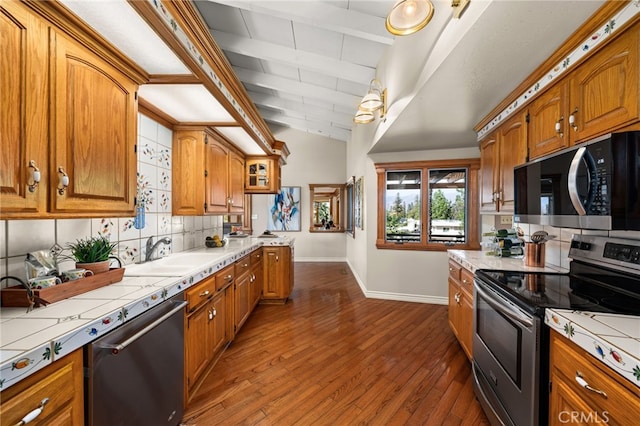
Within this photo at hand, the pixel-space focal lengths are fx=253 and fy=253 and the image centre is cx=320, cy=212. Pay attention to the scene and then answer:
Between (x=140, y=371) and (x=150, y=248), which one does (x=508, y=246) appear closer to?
(x=140, y=371)

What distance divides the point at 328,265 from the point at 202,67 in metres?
5.08

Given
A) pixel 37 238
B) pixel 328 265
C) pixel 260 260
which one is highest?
pixel 37 238

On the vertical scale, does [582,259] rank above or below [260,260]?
above

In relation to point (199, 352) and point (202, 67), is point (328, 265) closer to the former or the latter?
point (199, 352)

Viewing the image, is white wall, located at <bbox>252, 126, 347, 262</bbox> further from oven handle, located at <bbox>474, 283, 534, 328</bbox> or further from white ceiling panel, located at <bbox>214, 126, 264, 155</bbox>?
oven handle, located at <bbox>474, 283, 534, 328</bbox>

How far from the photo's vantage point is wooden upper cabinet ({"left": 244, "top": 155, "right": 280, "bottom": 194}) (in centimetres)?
407

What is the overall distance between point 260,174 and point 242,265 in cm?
184

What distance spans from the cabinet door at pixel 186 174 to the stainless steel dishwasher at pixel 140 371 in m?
1.25

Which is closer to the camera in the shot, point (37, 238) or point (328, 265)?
point (37, 238)

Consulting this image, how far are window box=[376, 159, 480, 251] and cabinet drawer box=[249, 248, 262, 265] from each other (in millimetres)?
1727

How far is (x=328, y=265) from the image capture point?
6094 millimetres

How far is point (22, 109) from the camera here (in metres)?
0.93

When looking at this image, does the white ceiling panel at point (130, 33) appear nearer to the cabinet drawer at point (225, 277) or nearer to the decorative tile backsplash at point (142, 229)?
the decorative tile backsplash at point (142, 229)

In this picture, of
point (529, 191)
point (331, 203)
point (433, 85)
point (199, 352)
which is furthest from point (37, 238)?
point (331, 203)
